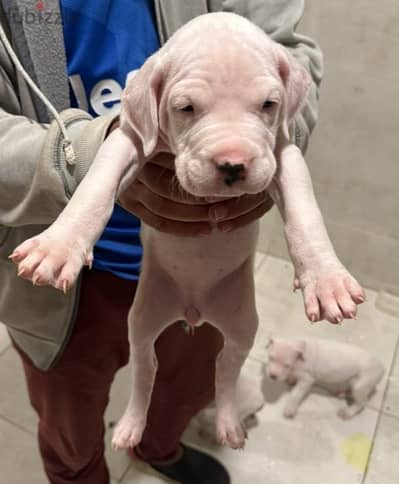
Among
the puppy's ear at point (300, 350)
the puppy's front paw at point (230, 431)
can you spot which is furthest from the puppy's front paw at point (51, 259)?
the puppy's ear at point (300, 350)

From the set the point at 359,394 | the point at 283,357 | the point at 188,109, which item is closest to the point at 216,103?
the point at 188,109

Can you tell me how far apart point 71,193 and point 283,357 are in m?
1.06

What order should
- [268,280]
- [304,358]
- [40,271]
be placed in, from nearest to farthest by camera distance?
[40,271]
[304,358]
[268,280]

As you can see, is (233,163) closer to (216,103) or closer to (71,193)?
(216,103)

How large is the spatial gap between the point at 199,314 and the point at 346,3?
1.18 meters

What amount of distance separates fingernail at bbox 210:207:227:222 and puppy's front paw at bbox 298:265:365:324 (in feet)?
0.53

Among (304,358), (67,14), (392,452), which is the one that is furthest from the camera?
(304,358)

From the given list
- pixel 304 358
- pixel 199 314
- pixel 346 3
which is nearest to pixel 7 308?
pixel 199 314

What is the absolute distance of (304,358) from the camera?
158cm

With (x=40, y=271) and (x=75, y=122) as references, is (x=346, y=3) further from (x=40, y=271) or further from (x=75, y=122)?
(x=40, y=271)

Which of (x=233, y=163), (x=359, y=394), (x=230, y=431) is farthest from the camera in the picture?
(x=359, y=394)

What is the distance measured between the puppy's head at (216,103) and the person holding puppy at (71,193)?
11 centimetres

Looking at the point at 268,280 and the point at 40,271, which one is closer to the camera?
the point at 40,271

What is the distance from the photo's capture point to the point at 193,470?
1405 millimetres
